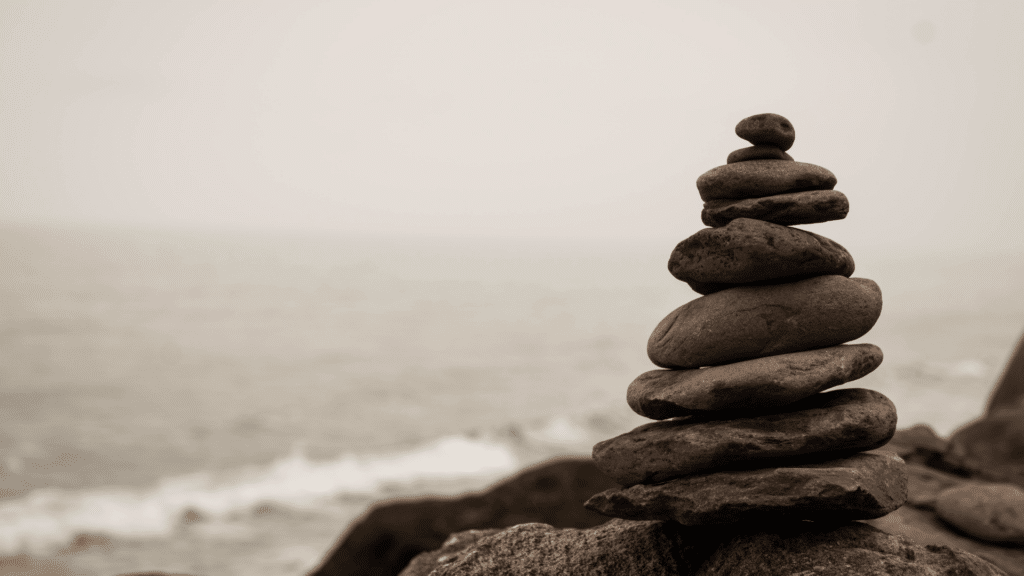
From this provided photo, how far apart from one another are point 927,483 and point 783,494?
5445 mm

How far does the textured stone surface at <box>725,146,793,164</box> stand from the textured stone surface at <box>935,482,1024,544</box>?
4419 millimetres

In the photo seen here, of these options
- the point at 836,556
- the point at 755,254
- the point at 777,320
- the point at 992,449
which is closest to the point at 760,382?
the point at 777,320

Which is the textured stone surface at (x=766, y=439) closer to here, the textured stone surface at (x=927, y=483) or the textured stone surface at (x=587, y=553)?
the textured stone surface at (x=587, y=553)

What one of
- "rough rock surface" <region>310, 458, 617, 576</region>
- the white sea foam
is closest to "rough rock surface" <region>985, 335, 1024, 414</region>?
"rough rock surface" <region>310, 458, 617, 576</region>

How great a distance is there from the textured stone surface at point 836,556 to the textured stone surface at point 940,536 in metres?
2.25

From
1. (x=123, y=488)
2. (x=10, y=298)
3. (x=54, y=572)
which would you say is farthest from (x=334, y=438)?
(x=10, y=298)

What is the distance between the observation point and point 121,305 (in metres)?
49.7

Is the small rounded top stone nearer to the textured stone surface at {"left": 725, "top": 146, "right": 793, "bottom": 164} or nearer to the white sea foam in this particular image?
the textured stone surface at {"left": 725, "top": 146, "right": 793, "bottom": 164}

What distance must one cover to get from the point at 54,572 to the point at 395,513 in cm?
1129

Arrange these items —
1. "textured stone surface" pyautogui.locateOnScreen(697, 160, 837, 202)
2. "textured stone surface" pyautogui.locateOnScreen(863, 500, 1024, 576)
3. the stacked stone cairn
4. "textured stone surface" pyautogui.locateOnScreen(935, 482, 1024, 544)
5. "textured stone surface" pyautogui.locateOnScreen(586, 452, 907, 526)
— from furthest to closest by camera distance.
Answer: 1. "textured stone surface" pyautogui.locateOnScreen(935, 482, 1024, 544)
2. "textured stone surface" pyautogui.locateOnScreen(863, 500, 1024, 576)
3. "textured stone surface" pyautogui.locateOnScreen(697, 160, 837, 202)
4. the stacked stone cairn
5. "textured stone surface" pyautogui.locateOnScreen(586, 452, 907, 526)

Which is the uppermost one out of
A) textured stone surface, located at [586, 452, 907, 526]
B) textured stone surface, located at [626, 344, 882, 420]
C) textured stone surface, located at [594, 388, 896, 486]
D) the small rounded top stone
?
the small rounded top stone

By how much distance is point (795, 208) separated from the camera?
4395mm

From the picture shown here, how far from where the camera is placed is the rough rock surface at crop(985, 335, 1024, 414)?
12.2 m

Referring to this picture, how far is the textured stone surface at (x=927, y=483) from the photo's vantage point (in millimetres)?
7512
